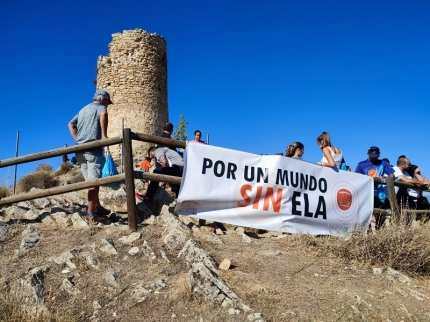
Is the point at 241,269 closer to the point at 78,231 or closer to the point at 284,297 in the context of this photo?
the point at 284,297

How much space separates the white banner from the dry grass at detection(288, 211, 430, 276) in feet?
1.66

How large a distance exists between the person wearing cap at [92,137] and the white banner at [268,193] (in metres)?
1.16

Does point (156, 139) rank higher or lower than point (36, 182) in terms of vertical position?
higher

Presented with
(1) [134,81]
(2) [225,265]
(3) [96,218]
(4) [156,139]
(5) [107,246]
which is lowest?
(2) [225,265]

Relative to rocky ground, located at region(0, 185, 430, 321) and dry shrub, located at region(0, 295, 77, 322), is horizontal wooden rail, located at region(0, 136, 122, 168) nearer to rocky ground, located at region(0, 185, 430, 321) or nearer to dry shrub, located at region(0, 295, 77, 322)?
rocky ground, located at region(0, 185, 430, 321)

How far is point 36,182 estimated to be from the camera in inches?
576

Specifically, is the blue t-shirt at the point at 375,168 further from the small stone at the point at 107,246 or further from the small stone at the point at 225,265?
the small stone at the point at 107,246

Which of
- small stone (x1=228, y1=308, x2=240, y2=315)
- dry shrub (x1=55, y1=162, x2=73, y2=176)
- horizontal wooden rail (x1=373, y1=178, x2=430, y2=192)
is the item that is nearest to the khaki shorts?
small stone (x1=228, y1=308, x2=240, y2=315)

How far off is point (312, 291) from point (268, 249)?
1.04 m

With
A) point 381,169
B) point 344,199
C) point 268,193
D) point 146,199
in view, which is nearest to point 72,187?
point 146,199

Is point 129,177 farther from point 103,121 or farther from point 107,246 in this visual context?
point 103,121

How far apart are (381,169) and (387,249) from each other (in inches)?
95.1

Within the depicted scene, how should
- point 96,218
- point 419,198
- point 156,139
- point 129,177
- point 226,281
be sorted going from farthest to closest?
point 419,198 → point 96,218 → point 156,139 → point 129,177 → point 226,281

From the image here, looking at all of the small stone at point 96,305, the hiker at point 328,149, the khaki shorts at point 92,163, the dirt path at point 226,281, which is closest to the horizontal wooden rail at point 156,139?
the khaki shorts at point 92,163
